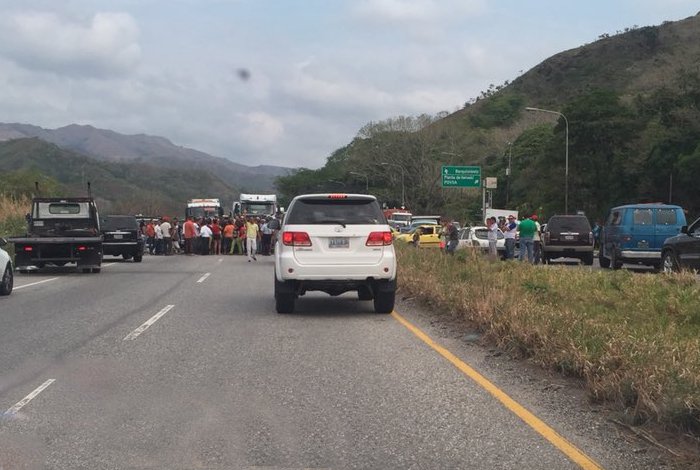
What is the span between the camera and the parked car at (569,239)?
27.0 m

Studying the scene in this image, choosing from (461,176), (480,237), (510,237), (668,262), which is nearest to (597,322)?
(668,262)

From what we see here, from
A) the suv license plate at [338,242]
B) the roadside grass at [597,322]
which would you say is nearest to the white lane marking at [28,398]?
the roadside grass at [597,322]

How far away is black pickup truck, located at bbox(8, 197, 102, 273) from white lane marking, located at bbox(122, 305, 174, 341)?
8.64 metres

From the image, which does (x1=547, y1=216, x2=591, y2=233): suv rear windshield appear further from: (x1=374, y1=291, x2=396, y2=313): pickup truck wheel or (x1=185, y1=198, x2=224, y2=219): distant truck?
(x1=185, y1=198, x2=224, y2=219): distant truck

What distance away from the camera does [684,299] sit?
11109mm

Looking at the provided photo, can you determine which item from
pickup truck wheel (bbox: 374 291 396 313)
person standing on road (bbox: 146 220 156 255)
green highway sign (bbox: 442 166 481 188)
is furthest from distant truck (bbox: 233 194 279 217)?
pickup truck wheel (bbox: 374 291 396 313)

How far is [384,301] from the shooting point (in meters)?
12.8

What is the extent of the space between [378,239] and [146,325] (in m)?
3.87

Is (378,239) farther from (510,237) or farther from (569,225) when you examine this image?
(569,225)

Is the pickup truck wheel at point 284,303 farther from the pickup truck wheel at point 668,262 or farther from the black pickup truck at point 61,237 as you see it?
the black pickup truck at point 61,237

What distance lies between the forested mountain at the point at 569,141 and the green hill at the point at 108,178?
2133 cm

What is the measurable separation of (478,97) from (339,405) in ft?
459

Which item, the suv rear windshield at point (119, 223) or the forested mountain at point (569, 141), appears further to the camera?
the forested mountain at point (569, 141)

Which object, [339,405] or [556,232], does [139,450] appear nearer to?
[339,405]
